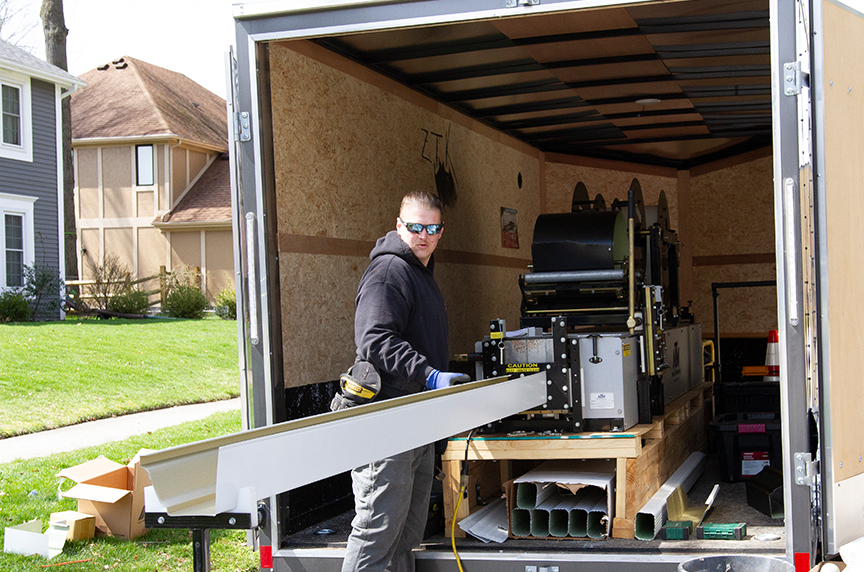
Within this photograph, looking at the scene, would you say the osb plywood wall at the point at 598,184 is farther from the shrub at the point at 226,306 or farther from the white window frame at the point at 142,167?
the white window frame at the point at 142,167

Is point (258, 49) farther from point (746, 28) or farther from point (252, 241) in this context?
point (746, 28)

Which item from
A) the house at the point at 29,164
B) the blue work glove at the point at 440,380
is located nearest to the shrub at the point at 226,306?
the house at the point at 29,164

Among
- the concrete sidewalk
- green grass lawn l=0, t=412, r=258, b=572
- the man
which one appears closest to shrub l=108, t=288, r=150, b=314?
the concrete sidewalk

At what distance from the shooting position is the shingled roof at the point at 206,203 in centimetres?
3091

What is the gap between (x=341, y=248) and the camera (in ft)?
19.2

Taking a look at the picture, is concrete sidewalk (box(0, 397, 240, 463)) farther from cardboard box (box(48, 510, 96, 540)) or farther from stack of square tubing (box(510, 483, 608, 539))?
stack of square tubing (box(510, 483, 608, 539))

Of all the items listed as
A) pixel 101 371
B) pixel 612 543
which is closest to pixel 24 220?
pixel 101 371

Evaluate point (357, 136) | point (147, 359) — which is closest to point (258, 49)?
point (357, 136)

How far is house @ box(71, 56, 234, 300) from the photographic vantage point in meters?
31.5

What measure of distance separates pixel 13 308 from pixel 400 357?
17844 mm

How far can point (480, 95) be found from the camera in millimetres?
7602

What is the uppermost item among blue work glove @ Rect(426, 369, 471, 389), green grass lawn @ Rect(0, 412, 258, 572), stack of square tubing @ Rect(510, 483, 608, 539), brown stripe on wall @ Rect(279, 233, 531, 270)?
brown stripe on wall @ Rect(279, 233, 531, 270)

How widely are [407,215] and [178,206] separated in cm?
2946

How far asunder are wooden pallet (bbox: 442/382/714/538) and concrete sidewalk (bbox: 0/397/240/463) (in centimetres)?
557
